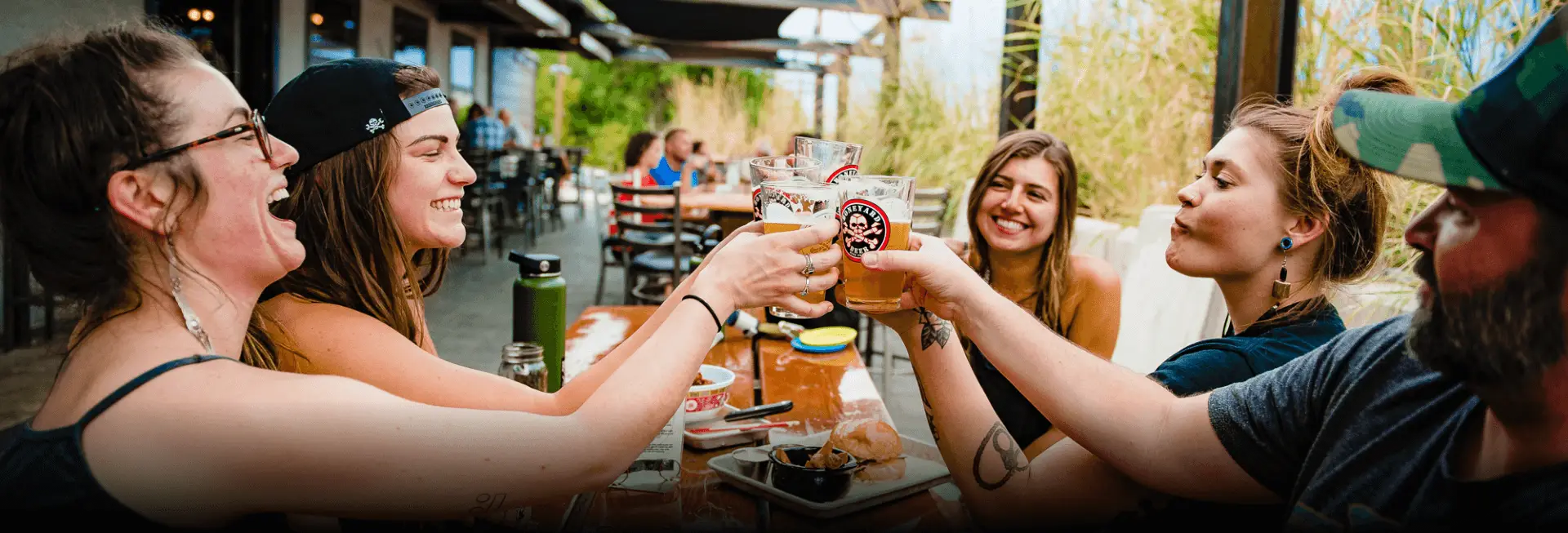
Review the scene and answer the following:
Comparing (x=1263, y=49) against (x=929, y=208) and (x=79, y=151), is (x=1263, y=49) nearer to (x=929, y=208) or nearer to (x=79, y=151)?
(x=929, y=208)

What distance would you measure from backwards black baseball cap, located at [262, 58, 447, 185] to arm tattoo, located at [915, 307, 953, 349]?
927 millimetres

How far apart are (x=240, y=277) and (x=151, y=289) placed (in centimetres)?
10

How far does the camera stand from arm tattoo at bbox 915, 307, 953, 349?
154 cm

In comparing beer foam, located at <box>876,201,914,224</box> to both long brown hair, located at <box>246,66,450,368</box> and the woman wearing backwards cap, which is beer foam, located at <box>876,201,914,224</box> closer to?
the woman wearing backwards cap

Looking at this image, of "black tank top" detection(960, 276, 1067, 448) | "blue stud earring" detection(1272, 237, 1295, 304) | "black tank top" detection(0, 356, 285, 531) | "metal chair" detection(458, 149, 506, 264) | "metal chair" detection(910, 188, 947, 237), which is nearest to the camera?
"black tank top" detection(0, 356, 285, 531)

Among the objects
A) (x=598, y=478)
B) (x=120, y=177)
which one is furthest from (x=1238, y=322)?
(x=120, y=177)

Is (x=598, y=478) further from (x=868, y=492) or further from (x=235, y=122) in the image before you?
(x=235, y=122)

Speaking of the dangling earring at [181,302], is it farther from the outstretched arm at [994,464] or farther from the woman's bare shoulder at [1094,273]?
the woman's bare shoulder at [1094,273]

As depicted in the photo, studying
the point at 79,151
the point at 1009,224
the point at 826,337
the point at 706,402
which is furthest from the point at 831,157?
the point at 1009,224

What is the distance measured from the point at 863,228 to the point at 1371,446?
0.67 m

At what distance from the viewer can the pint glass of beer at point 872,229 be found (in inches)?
53.1

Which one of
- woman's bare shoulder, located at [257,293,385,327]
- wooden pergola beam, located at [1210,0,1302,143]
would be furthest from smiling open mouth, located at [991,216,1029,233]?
woman's bare shoulder, located at [257,293,385,327]

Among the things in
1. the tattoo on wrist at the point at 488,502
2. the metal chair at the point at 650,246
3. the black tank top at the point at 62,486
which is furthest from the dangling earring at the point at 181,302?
the metal chair at the point at 650,246

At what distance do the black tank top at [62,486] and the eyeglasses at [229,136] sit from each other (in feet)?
0.84
